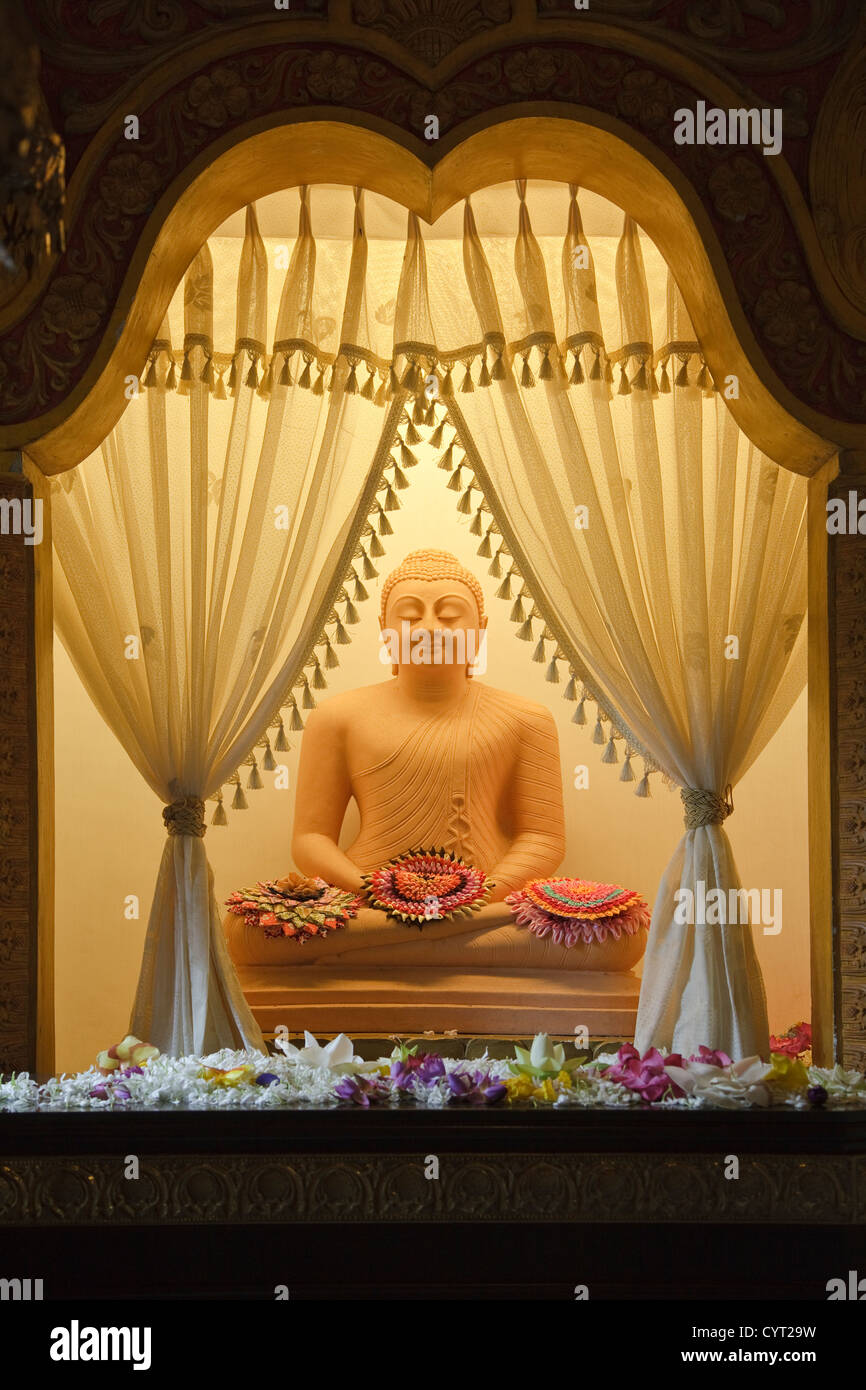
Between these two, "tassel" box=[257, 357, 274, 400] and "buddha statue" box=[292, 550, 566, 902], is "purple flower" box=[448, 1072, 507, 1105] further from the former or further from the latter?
"tassel" box=[257, 357, 274, 400]

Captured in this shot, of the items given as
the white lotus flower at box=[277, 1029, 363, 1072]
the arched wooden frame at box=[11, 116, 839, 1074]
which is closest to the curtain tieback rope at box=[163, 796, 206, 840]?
the arched wooden frame at box=[11, 116, 839, 1074]

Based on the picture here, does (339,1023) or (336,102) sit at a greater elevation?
(336,102)

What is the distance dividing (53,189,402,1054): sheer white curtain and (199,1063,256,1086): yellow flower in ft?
0.72

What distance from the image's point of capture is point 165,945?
12.5 feet

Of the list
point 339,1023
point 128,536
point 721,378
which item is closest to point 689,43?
point 721,378

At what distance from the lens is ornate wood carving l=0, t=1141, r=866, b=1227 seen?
336 centimetres

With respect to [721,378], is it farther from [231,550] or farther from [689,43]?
[231,550]

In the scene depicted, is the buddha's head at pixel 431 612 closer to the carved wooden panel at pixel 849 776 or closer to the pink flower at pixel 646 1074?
the carved wooden panel at pixel 849 776

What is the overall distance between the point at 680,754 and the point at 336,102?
1.78m

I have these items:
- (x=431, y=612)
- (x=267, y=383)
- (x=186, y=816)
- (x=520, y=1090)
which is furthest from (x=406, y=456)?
(x=520, y=1090)

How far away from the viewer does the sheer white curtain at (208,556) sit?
151 inches

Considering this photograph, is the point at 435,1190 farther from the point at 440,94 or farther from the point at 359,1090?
the point at 440,94

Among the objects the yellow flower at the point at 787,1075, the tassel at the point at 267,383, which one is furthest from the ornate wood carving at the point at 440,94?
the yellow flower at the point at 787,1075

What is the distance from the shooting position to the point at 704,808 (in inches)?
151
